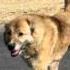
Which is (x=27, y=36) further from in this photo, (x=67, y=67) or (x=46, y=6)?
(x=46, y=6)

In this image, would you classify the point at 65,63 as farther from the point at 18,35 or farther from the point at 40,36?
the point at 18,35

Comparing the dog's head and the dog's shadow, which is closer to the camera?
the dog's head

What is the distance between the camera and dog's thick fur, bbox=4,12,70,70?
8641 mm

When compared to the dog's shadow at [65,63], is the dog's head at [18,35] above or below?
above

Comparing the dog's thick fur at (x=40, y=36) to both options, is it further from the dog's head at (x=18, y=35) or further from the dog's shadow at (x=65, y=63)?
the dog's shadow at (x=65, y=63)

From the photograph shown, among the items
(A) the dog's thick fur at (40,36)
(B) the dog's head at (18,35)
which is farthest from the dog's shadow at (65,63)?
(B) the dog's head at (18,35)

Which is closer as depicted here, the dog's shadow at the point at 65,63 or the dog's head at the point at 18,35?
the dog's head at the point at 18,35

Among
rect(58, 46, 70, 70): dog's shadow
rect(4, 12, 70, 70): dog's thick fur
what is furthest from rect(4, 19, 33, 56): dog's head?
rect(58, 46, 70, 70): dog's shadow

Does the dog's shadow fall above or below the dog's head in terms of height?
below

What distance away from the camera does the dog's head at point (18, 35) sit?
8609mm

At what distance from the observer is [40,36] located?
873 centimetres

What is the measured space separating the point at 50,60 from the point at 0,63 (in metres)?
2.44

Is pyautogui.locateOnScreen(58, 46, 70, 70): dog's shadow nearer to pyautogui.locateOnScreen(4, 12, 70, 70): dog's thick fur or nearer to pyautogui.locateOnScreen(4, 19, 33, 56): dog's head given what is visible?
pyautogui.locateOnScreen(4, 12, 70, 70): dog's thick fur

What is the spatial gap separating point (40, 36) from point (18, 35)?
16.2 inches
